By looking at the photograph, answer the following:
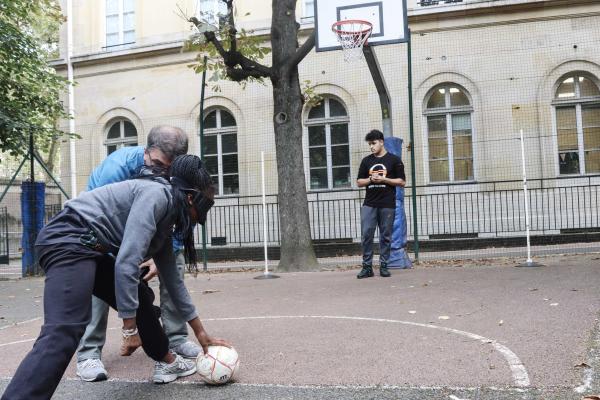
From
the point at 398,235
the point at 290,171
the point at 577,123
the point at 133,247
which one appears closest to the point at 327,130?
the point at 577,123

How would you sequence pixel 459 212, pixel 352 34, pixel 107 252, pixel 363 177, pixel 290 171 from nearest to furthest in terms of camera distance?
pixel 107 252 → pixel 363 177 → pixel 352 34 → pixel 290 171 → pixel 459 212

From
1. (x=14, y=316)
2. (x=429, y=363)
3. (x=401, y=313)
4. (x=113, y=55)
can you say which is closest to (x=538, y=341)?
(x=429, y=363)

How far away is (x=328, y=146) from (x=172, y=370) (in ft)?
48.4

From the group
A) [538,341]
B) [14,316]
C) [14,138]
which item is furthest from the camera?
[14,138]

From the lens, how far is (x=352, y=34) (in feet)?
37.5

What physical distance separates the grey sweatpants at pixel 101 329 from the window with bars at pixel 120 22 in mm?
18334

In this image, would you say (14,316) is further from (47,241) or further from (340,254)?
(340,254)

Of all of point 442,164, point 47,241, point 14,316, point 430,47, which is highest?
point 430,47

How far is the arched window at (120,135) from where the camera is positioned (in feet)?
68.4

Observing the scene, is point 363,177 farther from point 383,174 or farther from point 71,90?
point 71,90

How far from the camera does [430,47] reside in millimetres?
17781

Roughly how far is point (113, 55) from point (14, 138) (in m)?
8.37

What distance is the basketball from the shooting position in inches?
151

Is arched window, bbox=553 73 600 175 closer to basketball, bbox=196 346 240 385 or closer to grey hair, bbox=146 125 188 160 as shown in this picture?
basketball, bbox=196 346 240 385
